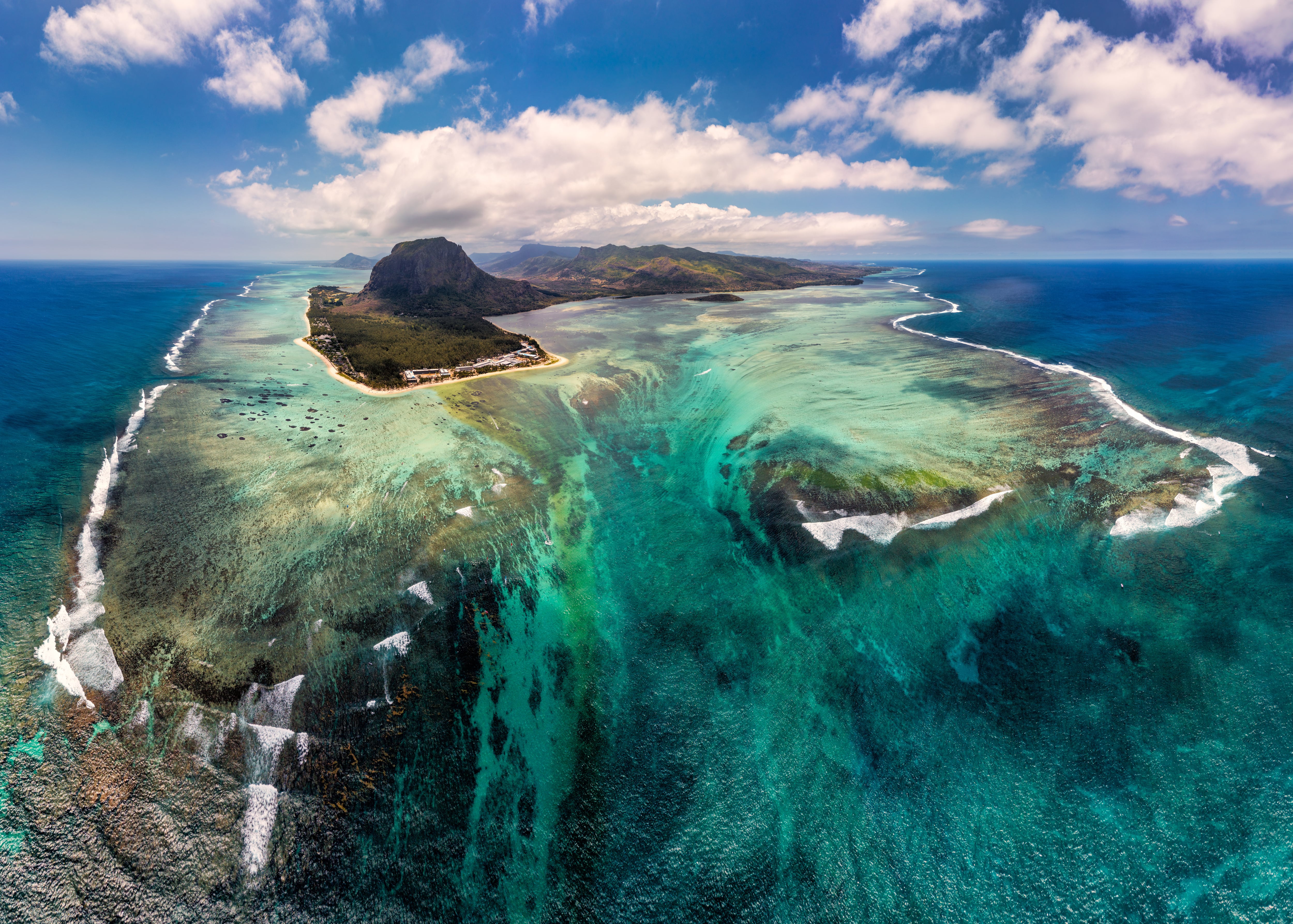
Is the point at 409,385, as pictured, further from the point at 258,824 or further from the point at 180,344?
the point at 258,824

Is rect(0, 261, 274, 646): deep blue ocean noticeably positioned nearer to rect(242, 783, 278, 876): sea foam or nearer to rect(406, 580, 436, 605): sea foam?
rect(242, 783, 278, 876): sea foam

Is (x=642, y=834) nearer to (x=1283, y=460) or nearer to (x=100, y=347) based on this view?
(x=1283, y=460)

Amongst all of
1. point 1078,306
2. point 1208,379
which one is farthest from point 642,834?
point 1078,306

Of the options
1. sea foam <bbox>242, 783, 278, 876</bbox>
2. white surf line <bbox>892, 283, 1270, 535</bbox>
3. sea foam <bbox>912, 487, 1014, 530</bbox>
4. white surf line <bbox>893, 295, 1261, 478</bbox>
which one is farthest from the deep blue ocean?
white surf line <bbox>893, 295, 1261, 478</bbox>

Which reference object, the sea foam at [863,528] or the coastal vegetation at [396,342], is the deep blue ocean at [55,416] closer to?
the coastal vegetation at [396,342]

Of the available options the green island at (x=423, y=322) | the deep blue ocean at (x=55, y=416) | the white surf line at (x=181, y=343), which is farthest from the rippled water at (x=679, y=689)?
the white surf line at (x=181, y=343)

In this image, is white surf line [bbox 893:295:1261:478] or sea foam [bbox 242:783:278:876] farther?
white surf line [bbox 893:295:1261:478]
